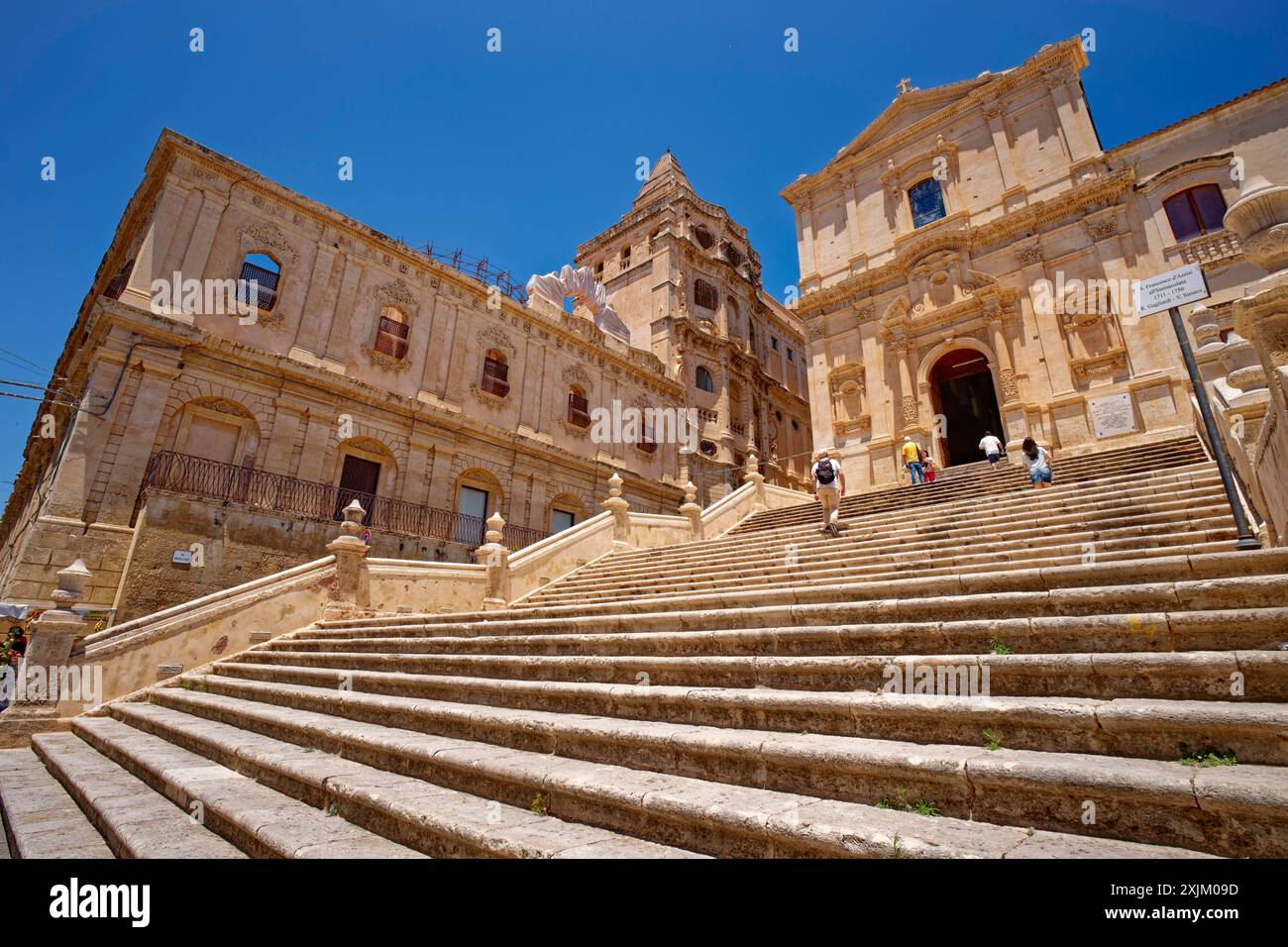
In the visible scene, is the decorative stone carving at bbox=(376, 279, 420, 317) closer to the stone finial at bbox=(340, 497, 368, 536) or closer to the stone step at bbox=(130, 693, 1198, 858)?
the stone finial at bbox=(340, 497, 368, 536)

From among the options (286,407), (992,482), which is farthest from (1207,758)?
(286,407)

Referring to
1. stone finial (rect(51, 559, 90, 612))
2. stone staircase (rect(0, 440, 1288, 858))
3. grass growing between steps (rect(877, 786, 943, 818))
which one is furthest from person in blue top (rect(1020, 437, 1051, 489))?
stone finial (rect(51, 559, 90, 612))

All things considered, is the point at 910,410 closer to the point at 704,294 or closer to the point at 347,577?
the point at 704,294

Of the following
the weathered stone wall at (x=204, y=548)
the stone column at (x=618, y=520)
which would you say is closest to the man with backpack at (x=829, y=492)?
the stone column at (x=618, y=520)

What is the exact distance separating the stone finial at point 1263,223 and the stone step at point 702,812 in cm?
403

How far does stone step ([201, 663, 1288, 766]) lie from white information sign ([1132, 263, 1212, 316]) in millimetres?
4390

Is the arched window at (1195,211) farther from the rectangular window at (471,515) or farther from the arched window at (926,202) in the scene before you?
the rectangular window at (471,515)

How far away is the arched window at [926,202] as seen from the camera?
786 inches

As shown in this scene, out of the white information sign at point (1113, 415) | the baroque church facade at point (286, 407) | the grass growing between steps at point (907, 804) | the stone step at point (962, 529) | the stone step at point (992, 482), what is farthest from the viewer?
the white information sign at point (1113, 415)

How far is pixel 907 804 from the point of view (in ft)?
8.32

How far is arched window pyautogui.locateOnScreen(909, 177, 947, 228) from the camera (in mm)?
19969

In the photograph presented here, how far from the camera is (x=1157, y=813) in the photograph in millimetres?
2113

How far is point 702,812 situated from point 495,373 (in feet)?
64.3
